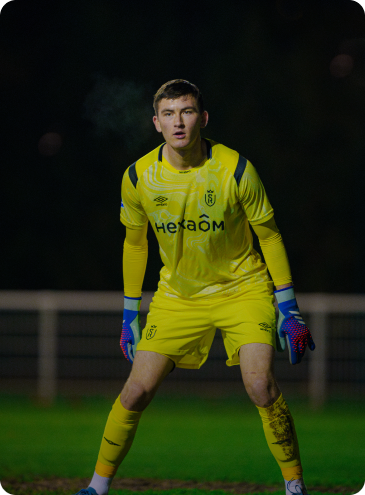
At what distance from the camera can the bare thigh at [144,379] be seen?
12.0ft

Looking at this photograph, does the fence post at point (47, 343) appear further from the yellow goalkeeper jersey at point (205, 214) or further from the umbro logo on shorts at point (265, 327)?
the umbro logo on shorts at point (265, 327)

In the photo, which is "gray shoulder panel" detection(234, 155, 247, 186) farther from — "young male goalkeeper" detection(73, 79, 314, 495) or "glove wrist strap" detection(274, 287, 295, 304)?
"glove wrist strap" detection(274, 287, 295, 304)

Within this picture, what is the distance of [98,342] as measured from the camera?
8.99 m

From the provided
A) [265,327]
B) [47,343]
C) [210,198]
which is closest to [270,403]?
[265,327]

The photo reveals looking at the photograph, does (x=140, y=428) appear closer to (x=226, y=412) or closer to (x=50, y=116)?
(x=226, y=412)

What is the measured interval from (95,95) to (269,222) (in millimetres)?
1624

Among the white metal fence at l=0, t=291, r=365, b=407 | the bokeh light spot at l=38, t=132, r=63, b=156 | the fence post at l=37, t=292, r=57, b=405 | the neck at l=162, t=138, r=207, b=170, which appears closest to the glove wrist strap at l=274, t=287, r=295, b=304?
the neck at l=162, t=138, r=207, b=170

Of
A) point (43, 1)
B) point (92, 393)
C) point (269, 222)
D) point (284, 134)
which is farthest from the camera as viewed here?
point (284, 134)

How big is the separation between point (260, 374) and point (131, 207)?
4.12ft

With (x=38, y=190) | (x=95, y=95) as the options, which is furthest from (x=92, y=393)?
(x=95, y=95)

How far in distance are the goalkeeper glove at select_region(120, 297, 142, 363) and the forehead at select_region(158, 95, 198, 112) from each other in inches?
48.8

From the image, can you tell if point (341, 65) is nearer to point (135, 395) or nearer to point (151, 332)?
point (151, 332)

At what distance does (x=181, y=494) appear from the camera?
4461 millimetres

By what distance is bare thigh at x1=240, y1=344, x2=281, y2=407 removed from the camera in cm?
350
